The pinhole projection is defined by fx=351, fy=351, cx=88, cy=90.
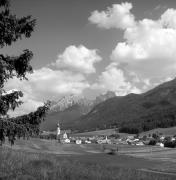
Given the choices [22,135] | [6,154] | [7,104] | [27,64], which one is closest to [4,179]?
[22,135]

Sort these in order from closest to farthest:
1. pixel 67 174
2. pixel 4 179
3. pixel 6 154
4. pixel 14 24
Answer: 1. pixel 4 179
2. pixel 14 24
3. pixel 67 174
4. pixel 6 154

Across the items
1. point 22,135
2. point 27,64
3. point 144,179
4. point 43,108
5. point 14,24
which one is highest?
point 14,24

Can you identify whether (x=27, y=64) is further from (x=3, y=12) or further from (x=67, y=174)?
(x=67, y=174)

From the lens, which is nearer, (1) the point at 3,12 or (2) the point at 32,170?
(1) the point at 3,12

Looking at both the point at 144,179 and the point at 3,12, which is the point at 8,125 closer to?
the point at 3,12

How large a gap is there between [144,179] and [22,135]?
299 inches

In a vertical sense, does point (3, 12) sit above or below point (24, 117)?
above

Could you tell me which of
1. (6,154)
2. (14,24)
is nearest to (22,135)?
(14,24)

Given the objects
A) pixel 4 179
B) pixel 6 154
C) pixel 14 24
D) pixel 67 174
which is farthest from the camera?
pixel 6 154

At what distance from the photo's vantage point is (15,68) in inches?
709

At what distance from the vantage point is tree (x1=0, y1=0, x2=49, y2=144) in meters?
17.3

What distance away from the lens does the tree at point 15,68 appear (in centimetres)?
1731

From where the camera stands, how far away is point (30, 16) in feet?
59.3

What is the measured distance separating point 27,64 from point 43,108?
2.38m
